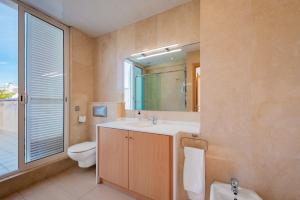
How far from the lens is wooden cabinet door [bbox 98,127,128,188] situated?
1.67 metres

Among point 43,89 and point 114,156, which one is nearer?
point 114,156

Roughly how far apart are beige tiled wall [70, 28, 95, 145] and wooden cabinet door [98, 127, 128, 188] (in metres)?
0.94

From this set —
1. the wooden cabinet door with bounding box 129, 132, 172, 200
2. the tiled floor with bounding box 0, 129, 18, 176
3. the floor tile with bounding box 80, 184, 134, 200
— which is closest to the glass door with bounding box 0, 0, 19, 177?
the tiled floor with bounding box 0, 129, 18, 176

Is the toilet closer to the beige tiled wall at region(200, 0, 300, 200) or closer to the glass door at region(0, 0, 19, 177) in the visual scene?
the glass door at region(0, 0, 19, 177)

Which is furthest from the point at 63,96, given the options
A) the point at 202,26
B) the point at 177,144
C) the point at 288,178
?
the point at 288,178

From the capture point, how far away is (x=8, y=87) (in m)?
1.76

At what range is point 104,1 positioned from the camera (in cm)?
182

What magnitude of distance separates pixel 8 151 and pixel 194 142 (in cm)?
244

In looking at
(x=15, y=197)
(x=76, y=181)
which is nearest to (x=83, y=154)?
(x=76, y=181)

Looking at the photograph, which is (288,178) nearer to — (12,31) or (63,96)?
(63,96)

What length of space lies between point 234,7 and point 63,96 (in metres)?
2.73

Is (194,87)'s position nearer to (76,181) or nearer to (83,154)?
(83,154)

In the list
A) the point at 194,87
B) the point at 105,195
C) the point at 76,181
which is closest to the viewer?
the point at 105,195

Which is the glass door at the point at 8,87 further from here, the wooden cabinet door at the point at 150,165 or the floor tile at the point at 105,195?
the wooden cabinet door at the point at 150,165
